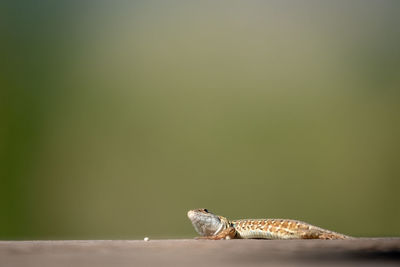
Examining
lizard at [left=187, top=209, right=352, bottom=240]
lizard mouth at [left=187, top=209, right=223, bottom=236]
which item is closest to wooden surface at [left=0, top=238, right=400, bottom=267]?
lizard at [left=187, top=209, right=352, bottom=240]

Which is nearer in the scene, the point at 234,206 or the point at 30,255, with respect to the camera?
the point at 30,255

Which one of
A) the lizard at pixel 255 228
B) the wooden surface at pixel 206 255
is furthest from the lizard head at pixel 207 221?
the wooden surface at pixel 206 255

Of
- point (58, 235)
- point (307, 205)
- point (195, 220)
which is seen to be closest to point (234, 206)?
point (307, 205)

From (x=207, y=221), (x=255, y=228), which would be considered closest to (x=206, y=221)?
(x=207, y=221)

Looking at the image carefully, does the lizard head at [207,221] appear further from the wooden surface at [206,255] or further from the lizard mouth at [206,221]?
the wooden surface at [206,255]

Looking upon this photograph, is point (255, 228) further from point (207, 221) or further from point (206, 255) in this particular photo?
point (206, 255)

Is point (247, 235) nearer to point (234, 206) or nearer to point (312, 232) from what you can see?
point (312, 232)

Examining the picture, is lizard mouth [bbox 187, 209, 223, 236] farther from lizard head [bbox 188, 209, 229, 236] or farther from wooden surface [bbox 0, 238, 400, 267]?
wooden surface [bbox 0, 238, 400, 267]
